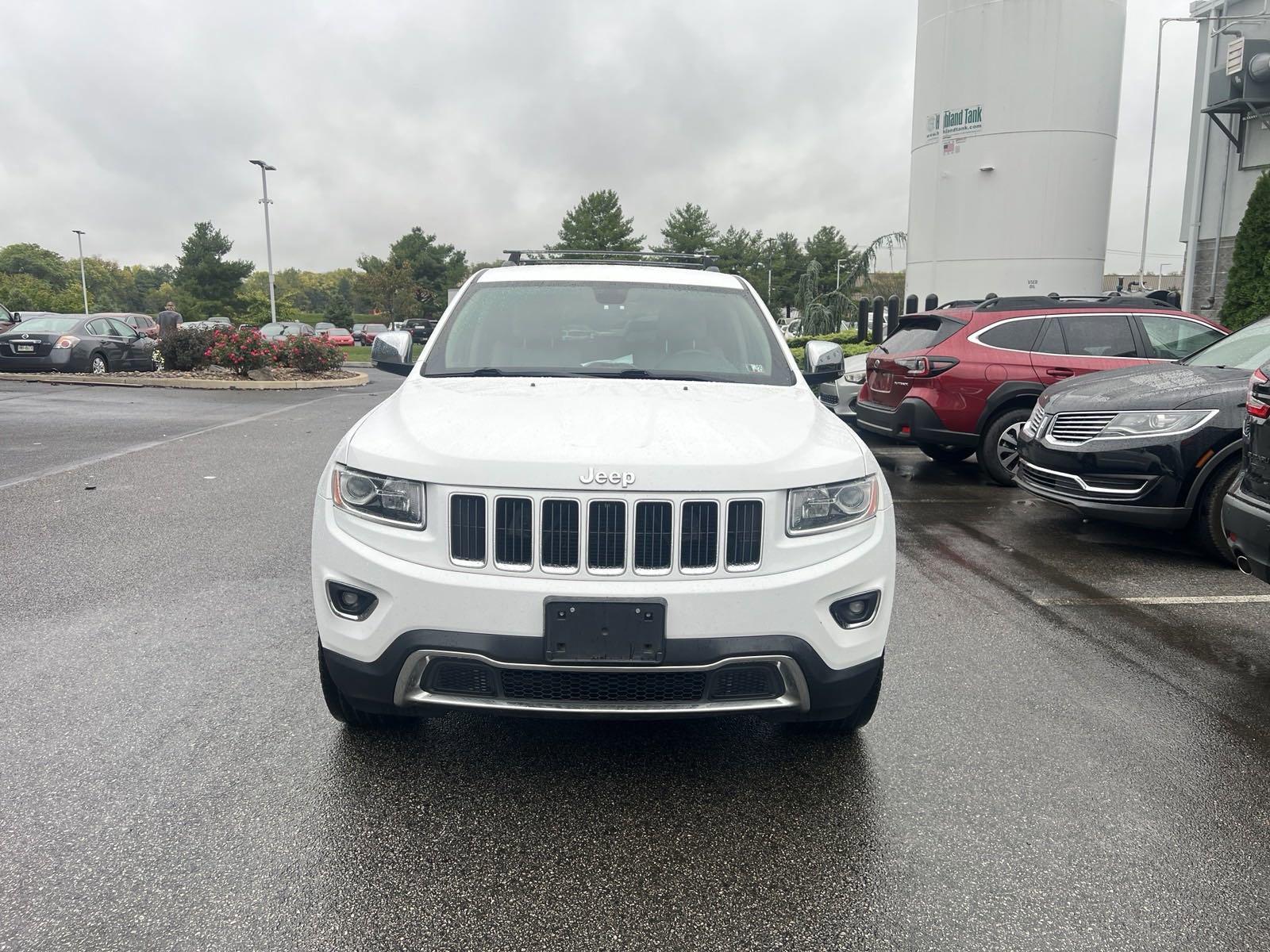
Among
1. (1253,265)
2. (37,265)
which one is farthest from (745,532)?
(37,265)

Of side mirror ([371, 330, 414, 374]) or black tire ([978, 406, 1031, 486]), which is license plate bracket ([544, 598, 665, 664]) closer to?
side mirror ([371, 330, 414, 374])

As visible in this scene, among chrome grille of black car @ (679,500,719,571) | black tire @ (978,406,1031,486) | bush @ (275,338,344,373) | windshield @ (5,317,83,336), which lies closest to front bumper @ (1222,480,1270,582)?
chrome grille of black car @ (679,500,719,571)

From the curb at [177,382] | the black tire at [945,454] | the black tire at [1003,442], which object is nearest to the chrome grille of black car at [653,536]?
the black tire at [1003,442]

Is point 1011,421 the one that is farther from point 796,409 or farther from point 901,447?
point 796,409

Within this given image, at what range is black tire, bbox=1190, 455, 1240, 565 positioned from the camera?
19.3 feet

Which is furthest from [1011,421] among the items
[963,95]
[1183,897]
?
[963,95]

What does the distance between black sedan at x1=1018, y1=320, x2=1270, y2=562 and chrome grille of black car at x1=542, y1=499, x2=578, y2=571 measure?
481cm

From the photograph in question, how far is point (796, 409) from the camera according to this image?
3443mm

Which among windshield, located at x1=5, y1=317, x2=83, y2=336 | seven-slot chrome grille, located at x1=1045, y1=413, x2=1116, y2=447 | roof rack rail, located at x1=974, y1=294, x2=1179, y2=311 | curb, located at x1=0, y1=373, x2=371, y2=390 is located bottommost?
curb, located at x1=0, y1=373, x2=371, y2=390

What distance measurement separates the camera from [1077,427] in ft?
21.2

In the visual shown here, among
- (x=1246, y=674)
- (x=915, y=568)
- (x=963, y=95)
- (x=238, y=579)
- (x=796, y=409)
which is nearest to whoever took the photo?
(x=796, y=409)

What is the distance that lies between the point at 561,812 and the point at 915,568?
3612mm

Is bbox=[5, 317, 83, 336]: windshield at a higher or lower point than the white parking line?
higher

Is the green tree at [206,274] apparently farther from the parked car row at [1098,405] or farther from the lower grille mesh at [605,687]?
the lower grille mesh at [605,687]
